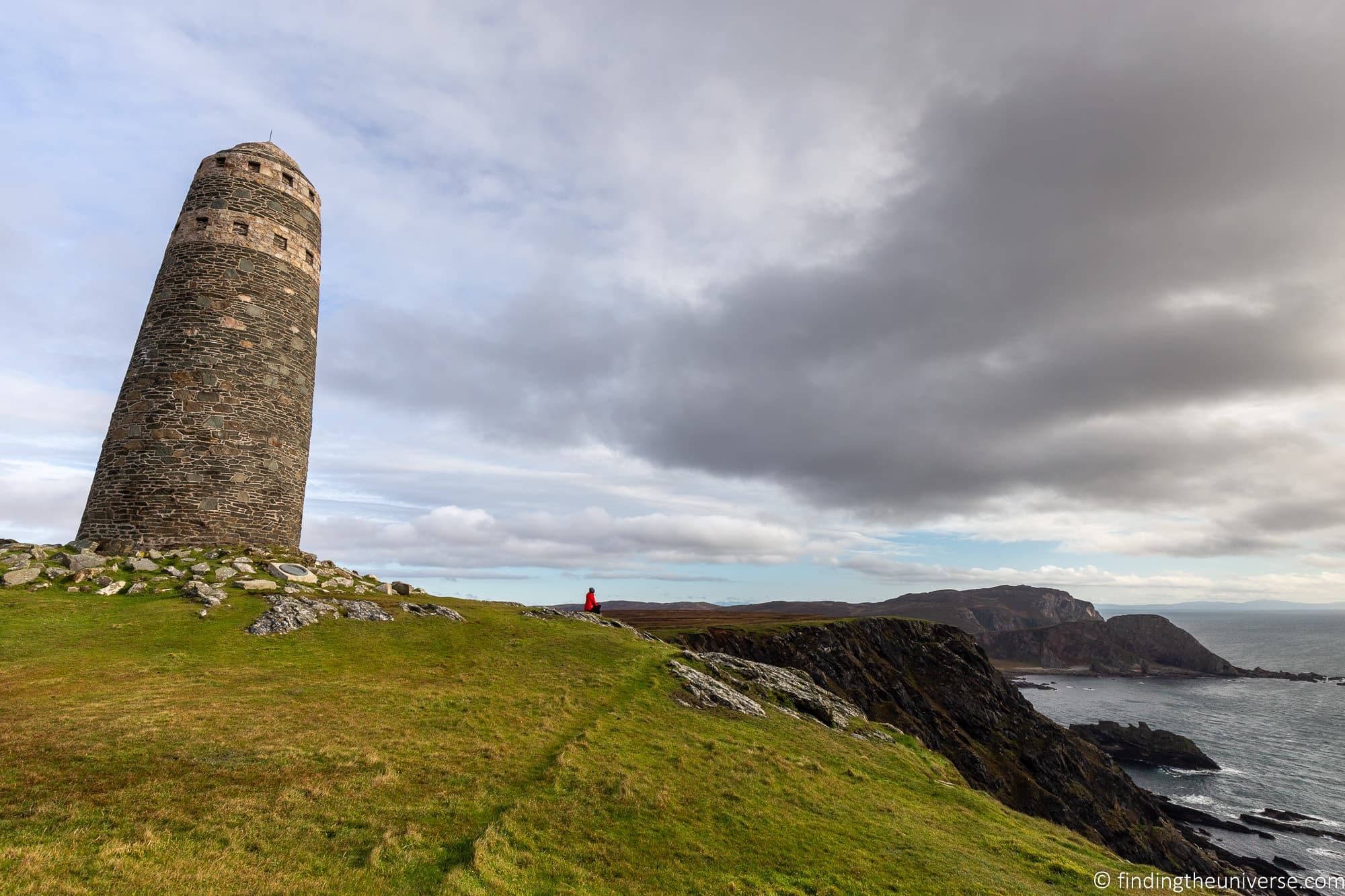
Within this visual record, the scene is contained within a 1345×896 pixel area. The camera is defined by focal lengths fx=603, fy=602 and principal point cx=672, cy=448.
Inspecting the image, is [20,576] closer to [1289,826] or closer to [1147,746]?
[1289,826]

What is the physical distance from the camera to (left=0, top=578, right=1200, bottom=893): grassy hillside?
9.81 m

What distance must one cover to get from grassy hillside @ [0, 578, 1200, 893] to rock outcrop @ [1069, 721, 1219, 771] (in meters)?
92.0

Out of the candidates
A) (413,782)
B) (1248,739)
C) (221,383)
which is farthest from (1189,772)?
(221,383)

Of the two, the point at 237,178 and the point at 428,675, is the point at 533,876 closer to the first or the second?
the point at 428,675

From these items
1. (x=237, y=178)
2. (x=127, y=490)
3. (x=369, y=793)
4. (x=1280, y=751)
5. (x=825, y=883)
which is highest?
(x=237, y=178)

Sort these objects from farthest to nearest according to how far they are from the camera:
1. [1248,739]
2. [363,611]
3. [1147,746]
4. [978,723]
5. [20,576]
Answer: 1. [1248,739]
2. [1147,746]
3. [978,723]
4. [363,611]
5. [20,576]

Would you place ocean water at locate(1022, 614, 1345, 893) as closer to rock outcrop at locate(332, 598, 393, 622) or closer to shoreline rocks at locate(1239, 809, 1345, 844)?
shoreline rocks at locate(1239, 809, 1345, 844)

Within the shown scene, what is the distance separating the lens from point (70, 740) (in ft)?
41.6

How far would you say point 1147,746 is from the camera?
9281cm

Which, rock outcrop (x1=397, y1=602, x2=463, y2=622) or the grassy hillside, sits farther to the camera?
rock outcrop (x1=397, y1=602, x2=463, y2=622)

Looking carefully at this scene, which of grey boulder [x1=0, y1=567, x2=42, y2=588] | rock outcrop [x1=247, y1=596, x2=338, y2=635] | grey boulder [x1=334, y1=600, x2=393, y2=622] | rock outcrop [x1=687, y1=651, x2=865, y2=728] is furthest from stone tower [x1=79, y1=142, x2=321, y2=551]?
rock outcrop [x1=687, y1=651, x2=865, y2=728]

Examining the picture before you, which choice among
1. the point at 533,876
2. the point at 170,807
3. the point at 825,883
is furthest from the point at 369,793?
the point at 825,883

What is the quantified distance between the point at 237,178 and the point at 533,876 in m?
39.6

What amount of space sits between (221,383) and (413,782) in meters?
27.4
